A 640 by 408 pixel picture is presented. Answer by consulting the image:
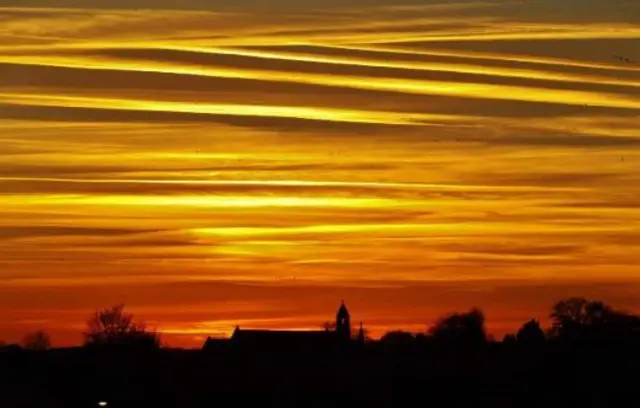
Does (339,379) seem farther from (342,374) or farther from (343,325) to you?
(343,325)

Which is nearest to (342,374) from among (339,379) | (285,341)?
(339,379)

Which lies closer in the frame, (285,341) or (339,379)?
(339,379)

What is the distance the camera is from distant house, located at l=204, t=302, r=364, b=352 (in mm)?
153875

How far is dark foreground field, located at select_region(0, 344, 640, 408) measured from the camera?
10081 cm

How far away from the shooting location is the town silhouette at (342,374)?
101m

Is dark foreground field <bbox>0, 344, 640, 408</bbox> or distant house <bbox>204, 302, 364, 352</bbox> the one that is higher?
distant house <bbox>204, 302, 364, 352</bbox>

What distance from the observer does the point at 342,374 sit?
120 m

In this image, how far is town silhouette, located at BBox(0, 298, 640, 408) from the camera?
10138 cm

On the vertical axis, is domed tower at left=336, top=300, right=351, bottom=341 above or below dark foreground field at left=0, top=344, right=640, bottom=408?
above

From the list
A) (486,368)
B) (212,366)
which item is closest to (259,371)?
(212,366)

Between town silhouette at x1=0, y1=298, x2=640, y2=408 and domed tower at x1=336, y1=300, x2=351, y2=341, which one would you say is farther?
domed tower at x1=336, y1=300, x2=351, y2=341

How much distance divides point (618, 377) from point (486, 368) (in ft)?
47.1

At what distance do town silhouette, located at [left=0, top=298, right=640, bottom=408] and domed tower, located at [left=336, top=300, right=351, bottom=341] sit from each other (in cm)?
1138

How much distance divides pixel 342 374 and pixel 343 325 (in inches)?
2020
